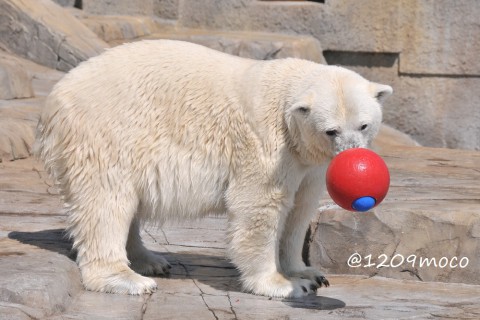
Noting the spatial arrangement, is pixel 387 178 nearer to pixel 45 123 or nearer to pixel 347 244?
pixel 347 244

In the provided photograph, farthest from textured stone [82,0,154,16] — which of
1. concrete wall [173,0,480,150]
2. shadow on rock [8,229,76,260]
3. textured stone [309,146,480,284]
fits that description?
textured stone [309,146,480,284]

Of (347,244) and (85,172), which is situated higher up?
(85,172)

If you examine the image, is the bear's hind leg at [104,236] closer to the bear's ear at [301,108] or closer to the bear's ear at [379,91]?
the bear's ear at [301,108]

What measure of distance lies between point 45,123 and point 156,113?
0.51m

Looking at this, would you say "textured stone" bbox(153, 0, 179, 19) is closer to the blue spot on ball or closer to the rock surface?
the rock surface

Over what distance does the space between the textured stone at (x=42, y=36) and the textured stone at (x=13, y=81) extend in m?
0.89

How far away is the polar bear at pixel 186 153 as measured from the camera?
13.4 ft

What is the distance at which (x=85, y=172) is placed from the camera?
416 cm

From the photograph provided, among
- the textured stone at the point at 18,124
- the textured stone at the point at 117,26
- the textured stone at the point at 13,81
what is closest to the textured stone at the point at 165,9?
the textured stone at the point at 117,26

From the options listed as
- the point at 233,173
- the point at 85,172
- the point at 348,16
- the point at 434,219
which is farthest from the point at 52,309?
the point at 348,16

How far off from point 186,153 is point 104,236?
1.65 ft

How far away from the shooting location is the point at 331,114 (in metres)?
3.87

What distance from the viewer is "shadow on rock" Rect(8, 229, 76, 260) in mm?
4496

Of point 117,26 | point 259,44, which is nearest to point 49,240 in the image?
point 259,44
